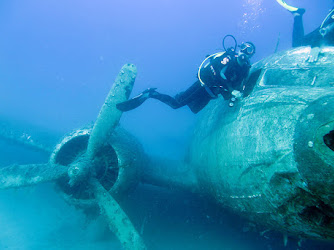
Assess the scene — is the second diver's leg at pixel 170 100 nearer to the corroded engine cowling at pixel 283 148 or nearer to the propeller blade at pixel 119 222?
the corroded engine cowling at pixel 283 148

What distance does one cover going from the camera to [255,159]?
3170 mm

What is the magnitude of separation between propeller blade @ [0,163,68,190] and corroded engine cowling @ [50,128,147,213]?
47 centimetres

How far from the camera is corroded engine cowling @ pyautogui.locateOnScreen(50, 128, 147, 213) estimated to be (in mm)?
5543

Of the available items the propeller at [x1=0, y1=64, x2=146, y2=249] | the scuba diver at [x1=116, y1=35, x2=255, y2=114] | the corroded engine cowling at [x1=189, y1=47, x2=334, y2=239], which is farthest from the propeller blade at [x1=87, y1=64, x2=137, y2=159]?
the corroded engine cowling at [x1=189, y1=47, x2=334, y2=239]

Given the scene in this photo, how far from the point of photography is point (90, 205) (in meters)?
5.45

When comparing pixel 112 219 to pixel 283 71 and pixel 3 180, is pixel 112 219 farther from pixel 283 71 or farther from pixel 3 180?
pixel 283 71

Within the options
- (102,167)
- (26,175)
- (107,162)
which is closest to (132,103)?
(107,162)

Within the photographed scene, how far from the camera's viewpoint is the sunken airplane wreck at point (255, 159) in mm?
2427

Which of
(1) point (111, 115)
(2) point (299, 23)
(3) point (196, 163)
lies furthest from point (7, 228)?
(2) point (299, 23)

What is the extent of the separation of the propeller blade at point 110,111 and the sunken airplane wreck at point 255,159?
0.08ft

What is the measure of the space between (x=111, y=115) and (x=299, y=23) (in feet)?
23.0

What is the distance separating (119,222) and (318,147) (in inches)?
150

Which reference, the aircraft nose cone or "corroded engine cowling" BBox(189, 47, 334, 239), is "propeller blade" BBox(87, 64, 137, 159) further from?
the aircraft nose cone

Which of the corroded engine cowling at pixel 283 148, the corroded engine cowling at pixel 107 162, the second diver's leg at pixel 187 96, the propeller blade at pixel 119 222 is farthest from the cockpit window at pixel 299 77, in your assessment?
the propeller blade at pixel 119 222
